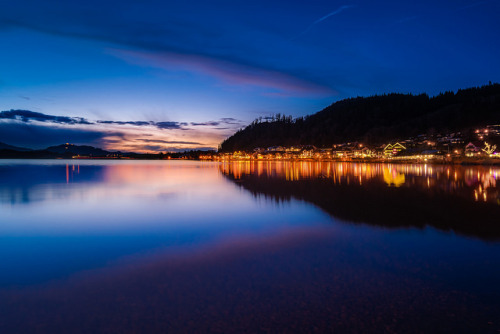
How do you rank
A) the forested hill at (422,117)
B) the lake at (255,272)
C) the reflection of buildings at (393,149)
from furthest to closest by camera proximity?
the forested hill at (422,117), the reflection of buildings at (393,149), the lake at (255,272)

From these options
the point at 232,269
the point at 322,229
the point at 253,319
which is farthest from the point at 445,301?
the point at 322,229

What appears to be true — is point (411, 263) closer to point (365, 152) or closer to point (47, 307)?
point (47, 307)

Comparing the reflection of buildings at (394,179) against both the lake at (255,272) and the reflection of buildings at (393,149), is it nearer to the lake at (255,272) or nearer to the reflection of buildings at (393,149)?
the lake at (255,272)

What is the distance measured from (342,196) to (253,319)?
14.7 m

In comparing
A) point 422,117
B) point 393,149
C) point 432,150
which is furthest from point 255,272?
point 422,117

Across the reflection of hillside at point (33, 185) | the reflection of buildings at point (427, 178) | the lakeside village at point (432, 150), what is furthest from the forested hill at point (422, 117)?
the reflection of hillside at point (33, 185)

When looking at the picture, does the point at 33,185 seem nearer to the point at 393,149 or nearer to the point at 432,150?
the point at 432,150

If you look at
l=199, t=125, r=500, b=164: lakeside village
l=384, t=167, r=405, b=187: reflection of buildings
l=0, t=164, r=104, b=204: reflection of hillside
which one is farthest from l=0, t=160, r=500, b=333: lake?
l=199, t=125, r=500, b=164: lakeside village

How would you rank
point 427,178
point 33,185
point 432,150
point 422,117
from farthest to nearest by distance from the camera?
point 422,117 < point 432,150 < point 427,178 < point 33,185

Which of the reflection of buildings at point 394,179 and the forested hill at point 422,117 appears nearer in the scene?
the reflection of buildings at point 394,179

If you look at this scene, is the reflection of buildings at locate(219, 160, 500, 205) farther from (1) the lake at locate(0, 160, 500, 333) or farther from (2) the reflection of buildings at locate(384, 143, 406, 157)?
(2) the reflection of buildings at locate(384, 143, 406, 157)

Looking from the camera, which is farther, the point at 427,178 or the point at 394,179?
the point at 427,178

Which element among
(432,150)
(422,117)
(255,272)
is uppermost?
(422,117)

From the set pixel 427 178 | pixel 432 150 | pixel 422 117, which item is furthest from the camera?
pixel 422 117
